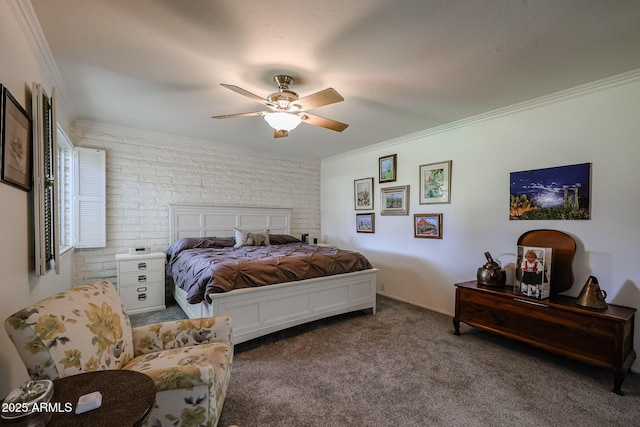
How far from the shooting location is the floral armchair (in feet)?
3.60

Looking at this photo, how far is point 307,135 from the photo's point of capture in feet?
13.5

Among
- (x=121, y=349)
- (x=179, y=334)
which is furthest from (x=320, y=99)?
(x=121, y=349)

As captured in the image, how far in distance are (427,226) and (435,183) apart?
0.60 m

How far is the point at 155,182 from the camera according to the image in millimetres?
4090

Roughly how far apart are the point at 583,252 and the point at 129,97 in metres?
4.69

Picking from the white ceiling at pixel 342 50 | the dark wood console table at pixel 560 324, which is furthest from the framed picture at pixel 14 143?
the dark wood console table at pixel 560 324

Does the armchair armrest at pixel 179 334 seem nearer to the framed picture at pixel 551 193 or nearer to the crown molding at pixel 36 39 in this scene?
the crown molding at pixel 36 39

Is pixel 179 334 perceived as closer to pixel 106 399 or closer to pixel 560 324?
pixel 106 399

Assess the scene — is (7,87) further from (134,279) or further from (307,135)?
(307,135)

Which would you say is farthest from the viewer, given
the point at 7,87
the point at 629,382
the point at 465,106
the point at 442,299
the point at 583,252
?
the point at 442,299

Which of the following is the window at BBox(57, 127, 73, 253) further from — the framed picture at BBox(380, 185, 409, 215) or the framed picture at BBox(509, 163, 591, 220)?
the framed picture at BBox(509, 163, 591, 220)

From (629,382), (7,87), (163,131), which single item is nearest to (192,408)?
(7,87)

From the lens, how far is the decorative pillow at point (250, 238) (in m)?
4.26

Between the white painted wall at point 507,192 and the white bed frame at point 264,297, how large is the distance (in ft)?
3.04
